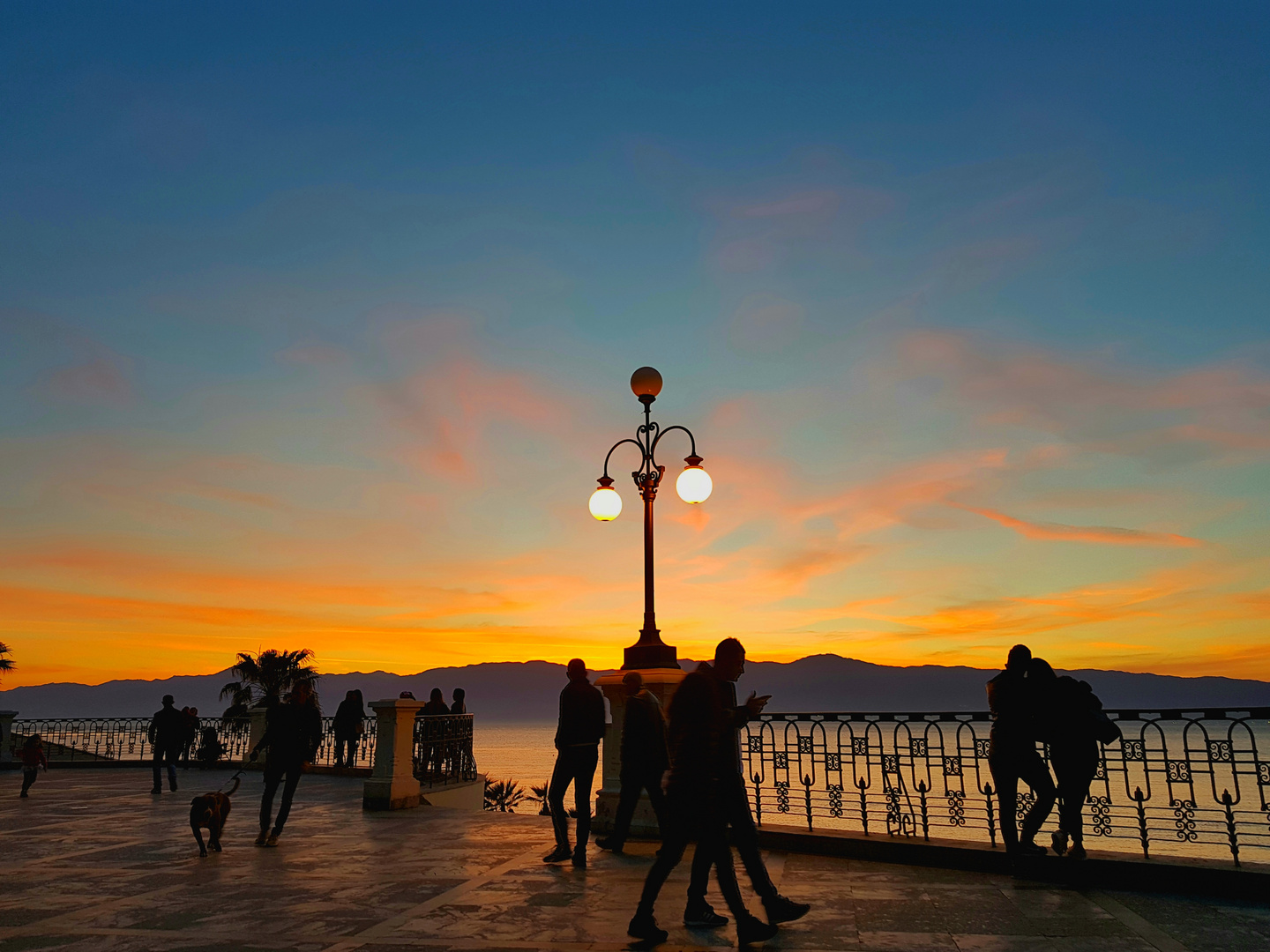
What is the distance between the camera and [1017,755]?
7672 millimetres

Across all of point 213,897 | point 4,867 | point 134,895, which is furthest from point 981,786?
point 4,867

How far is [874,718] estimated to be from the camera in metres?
9.02

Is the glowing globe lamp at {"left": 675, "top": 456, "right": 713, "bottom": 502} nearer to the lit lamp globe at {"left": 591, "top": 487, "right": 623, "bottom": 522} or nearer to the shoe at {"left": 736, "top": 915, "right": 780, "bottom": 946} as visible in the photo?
the lit lamp globe at {"left": 591, "top": 487, "right": 623, "bottom": 522}

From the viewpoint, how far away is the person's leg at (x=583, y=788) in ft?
27.0

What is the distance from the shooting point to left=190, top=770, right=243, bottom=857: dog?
351 inches

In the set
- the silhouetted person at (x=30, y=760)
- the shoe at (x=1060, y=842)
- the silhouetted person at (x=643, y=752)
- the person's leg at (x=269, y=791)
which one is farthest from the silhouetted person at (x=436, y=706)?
the shoe at (x=1060, y=842)

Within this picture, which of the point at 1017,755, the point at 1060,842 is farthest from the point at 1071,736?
the point at 1060,842

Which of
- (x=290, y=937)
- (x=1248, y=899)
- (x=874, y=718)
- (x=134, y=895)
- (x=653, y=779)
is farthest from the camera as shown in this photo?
(x=874, y=718)

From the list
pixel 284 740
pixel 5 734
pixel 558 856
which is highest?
pixel 284 740

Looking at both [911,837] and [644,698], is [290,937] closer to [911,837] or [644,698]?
[644,698]

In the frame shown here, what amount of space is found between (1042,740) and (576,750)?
4.41 m

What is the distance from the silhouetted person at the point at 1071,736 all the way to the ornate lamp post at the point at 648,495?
400cm

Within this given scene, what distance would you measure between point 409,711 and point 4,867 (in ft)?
18.3

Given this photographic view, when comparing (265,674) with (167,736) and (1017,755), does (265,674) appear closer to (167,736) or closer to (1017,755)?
(167,736)
